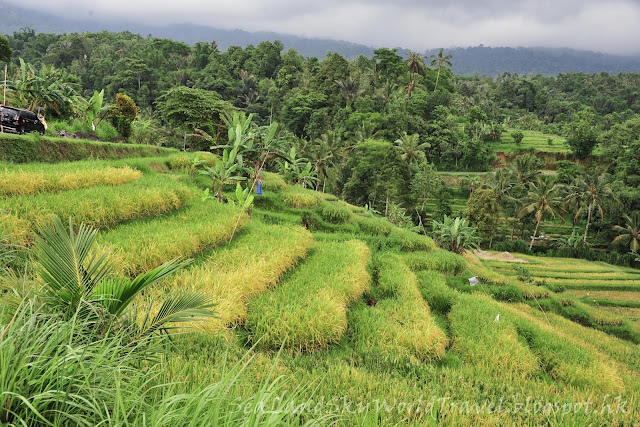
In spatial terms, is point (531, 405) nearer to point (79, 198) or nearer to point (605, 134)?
point (79, 198)

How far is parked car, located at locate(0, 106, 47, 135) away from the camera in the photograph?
30.7ft

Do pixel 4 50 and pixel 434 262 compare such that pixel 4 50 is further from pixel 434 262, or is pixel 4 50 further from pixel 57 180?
pixel 434 262

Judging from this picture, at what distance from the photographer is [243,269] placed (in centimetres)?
557

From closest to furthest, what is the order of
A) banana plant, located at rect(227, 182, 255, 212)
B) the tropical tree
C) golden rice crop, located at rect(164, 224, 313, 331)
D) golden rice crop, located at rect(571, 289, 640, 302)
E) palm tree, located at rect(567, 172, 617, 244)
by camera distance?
1. golden rice crop, located at rect(164, 224, 313, 331)
2. banana plant, located at rect(227, 182, 255, 212)
3. the tropical tree
4. golden rice crop, located at rect(571, 289, 640, 302)
5. palm tree, located at rect(567, 172, 617, 244)

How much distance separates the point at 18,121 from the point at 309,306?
10.4m

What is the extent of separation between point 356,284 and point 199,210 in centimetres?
402

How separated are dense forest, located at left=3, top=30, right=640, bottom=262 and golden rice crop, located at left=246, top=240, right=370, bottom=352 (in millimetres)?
6006

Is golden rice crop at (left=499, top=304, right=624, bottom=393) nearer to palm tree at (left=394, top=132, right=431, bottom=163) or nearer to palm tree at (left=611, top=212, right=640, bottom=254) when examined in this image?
palm tree at (left=394, top=132, right=431, bottom=163)

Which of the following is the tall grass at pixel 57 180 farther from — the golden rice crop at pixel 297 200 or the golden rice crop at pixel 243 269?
the golden rice crop at pixel 297 200

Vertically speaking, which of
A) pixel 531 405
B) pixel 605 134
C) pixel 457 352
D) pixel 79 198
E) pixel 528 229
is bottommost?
pixel 528 229

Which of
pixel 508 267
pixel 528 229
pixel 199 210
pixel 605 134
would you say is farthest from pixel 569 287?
pixel 605 134

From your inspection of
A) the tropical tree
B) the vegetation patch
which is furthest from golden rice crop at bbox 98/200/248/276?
the tropical tree

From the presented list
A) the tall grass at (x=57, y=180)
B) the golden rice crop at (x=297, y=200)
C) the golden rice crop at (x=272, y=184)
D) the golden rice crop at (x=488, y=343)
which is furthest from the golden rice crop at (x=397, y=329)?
the golden rice crop at (x=272, y=184)

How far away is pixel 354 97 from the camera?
4631 centimetres
